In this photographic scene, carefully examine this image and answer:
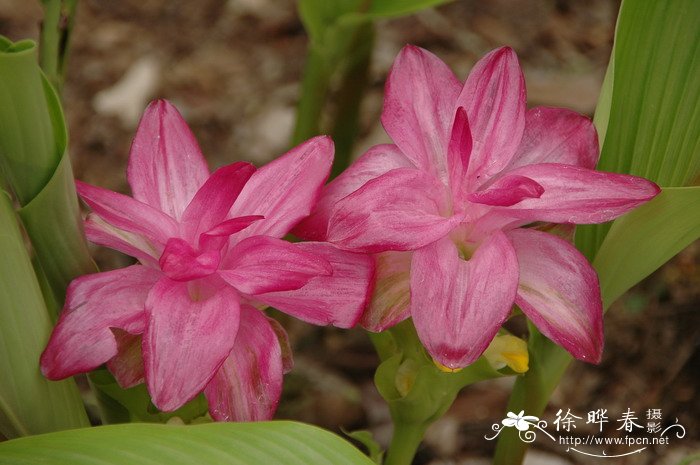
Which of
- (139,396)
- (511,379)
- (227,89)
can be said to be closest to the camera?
(139,396)

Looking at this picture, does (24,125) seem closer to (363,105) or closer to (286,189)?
(286,189)

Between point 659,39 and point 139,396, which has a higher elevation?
point 659,39

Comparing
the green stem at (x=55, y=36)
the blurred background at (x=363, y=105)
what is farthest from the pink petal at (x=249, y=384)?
the blurred background at (x=363, y=105)

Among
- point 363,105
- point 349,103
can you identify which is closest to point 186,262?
point 349,103

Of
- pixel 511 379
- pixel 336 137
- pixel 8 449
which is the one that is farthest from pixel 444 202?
pixel 511 379

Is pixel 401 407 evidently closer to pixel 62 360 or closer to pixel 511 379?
pixel 62 360

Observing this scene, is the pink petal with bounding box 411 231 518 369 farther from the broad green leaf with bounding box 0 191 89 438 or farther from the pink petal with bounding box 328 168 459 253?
the broad green leaf with bounding box 0 191 89 438
